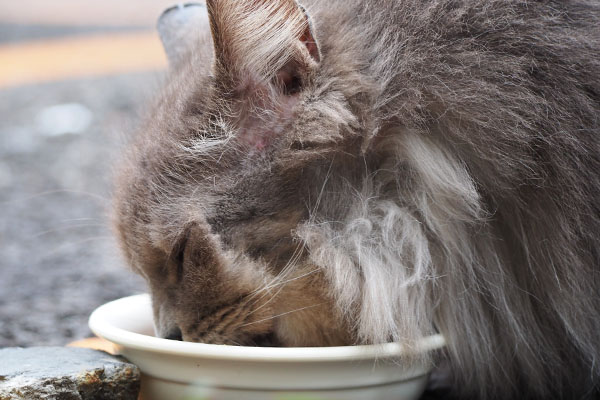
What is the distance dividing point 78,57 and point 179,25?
19.5ft

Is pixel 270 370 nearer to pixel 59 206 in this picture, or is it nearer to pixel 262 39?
pixel 262 39

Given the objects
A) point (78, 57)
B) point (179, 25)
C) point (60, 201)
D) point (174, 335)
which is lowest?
point (60, 201)

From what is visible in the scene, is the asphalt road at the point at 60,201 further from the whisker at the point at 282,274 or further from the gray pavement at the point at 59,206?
the whisker at the point at 282,274

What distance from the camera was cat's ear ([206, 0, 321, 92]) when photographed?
142 centimetres

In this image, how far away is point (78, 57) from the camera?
771 centimetres

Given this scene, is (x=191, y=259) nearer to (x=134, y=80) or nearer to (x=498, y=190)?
(x=498, y=190)

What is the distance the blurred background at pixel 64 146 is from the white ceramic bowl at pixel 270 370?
0.39 meters

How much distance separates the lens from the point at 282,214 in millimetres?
1522

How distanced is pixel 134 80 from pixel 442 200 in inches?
207

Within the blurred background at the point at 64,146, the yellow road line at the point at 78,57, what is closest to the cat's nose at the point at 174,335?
the blurred background at the point at 64,146

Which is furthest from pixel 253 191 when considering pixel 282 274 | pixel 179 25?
pixel 179 25

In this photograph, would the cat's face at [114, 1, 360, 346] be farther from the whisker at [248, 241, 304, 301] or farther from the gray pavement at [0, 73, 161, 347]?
the gray pavement at [0, 73, 161, 347]

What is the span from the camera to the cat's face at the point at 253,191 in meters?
1.48

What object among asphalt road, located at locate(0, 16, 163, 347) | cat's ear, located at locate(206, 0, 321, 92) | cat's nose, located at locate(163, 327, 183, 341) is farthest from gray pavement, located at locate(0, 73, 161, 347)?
cat's ear, located at locate(206, 0, 321, 92)
